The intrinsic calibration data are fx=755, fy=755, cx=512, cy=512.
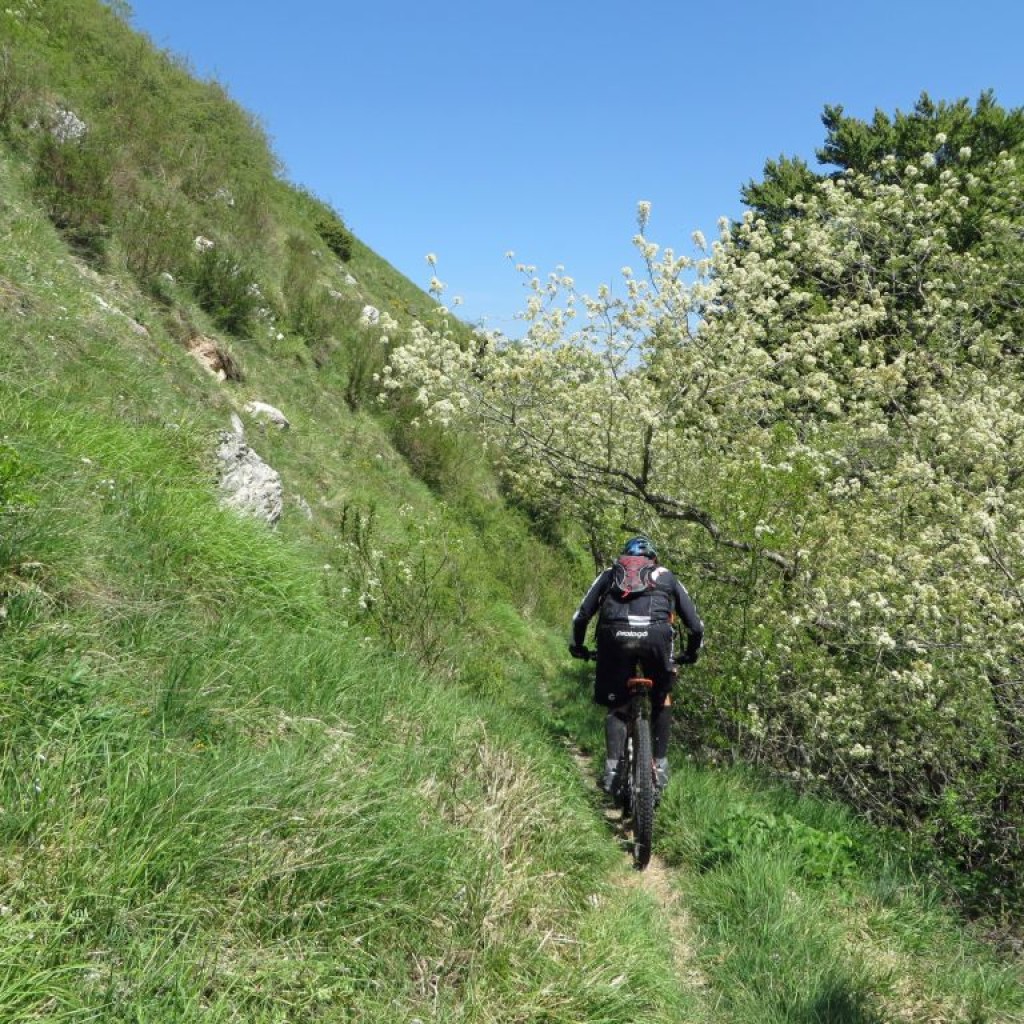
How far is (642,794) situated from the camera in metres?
5.02

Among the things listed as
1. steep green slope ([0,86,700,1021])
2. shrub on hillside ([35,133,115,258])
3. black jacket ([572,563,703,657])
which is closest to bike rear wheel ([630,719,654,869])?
steep green slope ([0,86,700,1021])

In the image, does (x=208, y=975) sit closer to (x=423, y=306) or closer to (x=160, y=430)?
(x=160, y=430)

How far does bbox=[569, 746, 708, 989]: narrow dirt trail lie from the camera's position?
3.96 meters

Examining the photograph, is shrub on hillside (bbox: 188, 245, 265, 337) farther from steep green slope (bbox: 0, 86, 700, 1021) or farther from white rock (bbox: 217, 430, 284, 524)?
steep green slope (bbox: 0, 86, 700, 1021)

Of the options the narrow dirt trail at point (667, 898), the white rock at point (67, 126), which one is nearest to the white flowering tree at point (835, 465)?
the narrow dirt trail at point (667, 898)

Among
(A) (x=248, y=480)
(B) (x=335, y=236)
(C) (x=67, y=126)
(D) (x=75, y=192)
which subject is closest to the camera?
(A) (x=248, y=480)

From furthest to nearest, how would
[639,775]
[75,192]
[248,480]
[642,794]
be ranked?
1. [75,192]
2. [248,480]
3. [639,775]
4. [642,794]

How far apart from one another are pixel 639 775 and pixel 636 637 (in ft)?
3.06

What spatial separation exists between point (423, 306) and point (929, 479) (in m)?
19.0

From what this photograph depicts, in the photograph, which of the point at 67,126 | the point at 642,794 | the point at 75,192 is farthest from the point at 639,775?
the point at 67,126

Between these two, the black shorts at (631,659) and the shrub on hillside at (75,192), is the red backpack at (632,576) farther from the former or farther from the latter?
the shrub on hillside at (75,192)

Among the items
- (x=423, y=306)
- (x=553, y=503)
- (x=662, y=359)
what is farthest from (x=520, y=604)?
(x=423, y=306)

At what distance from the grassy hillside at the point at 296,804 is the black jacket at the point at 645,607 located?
1.05 meters

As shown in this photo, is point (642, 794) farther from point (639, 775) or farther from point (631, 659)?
point (631, 659)
